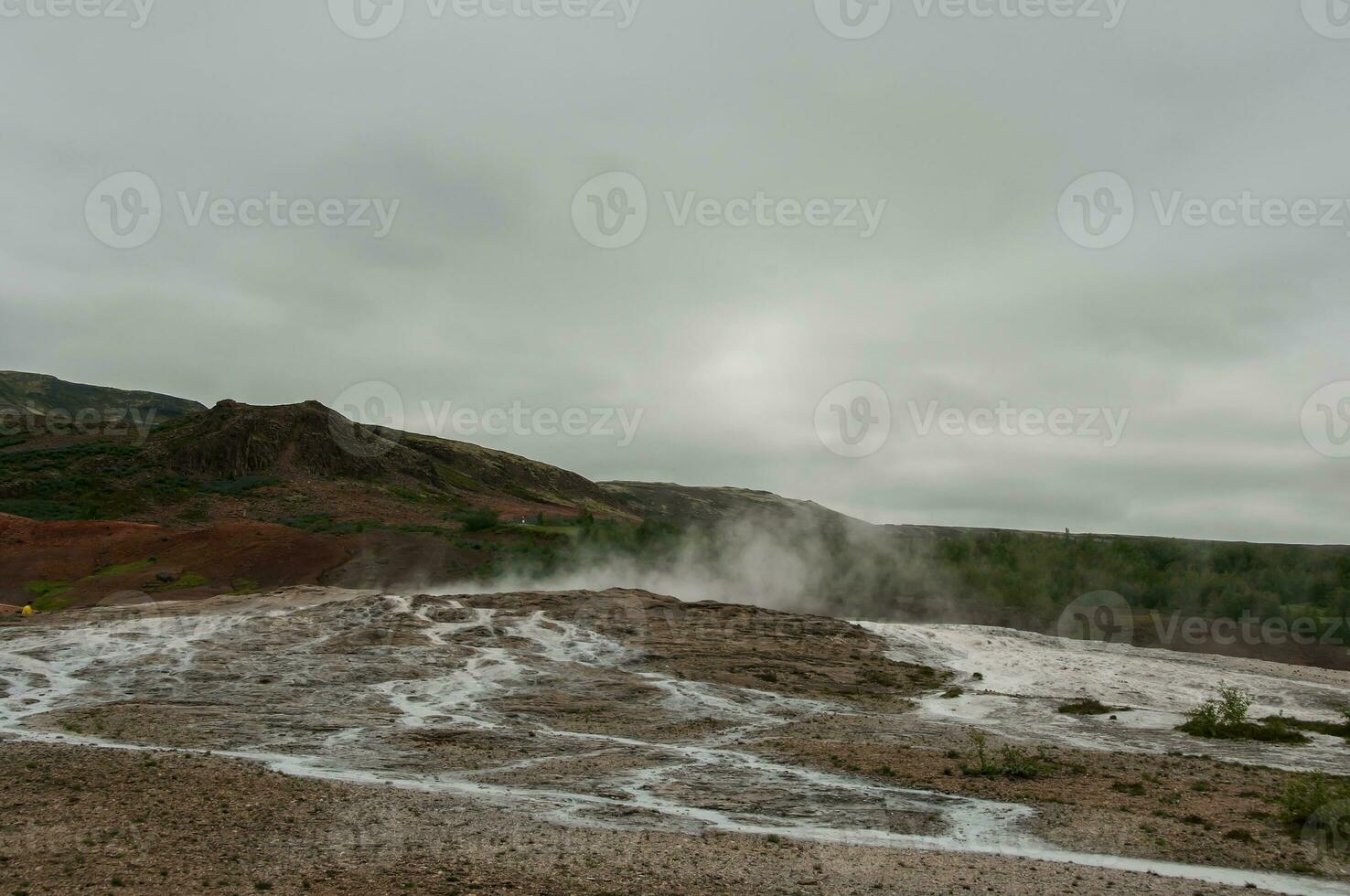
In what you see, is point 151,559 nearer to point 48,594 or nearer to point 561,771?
point 48,594

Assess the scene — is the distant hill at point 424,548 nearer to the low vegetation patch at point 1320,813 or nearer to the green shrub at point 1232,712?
the green shrub at point 1232,712

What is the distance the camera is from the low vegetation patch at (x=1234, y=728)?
28625 millimetres

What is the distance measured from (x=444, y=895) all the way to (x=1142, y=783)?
1562 centimetres

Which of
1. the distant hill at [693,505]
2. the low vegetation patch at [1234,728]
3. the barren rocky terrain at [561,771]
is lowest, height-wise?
the barren rocky terrain at [561,771]

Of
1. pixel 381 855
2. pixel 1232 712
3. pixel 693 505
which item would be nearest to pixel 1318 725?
pixel 1232 712

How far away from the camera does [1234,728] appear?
1137 inches

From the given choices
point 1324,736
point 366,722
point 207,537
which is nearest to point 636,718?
point 366,722

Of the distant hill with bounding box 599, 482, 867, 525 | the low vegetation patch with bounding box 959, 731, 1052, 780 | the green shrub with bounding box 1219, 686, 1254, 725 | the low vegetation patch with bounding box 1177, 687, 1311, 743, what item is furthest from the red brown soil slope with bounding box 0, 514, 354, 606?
the distant hill with bounding box 599, 482, 867, 525

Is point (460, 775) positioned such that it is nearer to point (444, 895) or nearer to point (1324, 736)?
point (444, 895)

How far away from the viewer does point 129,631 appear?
3919cm

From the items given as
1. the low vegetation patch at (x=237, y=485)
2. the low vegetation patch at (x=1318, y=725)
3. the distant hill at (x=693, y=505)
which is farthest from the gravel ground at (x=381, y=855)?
the distant hill at (x=693, y=505)

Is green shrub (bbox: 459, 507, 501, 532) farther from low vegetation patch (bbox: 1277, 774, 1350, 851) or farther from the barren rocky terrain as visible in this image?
low vegetation patch (bbox: 1277, 774, 1350, 851)

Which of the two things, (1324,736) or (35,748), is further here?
(1324,736)

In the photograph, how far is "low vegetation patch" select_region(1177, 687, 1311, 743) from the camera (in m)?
28.6
